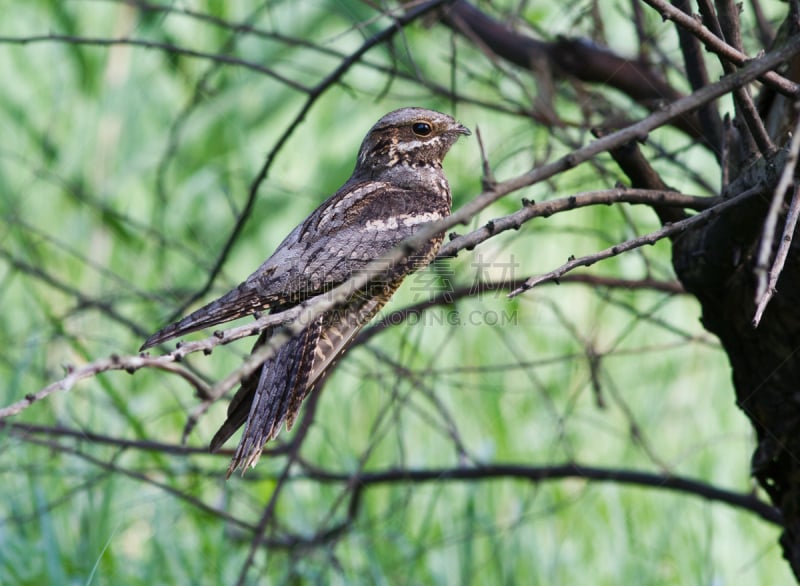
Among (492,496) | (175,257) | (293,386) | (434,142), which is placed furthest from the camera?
(175,257)

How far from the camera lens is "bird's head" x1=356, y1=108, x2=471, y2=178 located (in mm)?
3076

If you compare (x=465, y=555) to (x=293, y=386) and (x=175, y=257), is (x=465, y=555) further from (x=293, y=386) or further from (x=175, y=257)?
(x=175, y=257)

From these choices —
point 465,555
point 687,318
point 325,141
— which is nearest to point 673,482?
point 465,555

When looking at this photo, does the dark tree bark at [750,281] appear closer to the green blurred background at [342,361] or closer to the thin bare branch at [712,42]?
the thin bare branch at [712,42]

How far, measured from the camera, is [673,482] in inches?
107

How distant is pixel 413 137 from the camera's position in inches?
122

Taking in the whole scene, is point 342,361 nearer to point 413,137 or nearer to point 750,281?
point 413,137

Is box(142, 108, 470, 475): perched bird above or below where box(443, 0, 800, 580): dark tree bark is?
above

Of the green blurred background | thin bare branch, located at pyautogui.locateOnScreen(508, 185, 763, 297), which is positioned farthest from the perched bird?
thin bare branch, located at pyautogui.locateOnScreen(508, 185, 763, 297)

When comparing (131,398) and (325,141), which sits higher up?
(325,141)

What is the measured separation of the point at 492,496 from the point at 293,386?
1723 millimetres

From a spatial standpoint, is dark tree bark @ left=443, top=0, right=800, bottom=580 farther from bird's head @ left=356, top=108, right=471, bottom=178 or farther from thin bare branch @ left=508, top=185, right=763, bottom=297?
bird's head @ left=356, top=108, right=471, bottom=178

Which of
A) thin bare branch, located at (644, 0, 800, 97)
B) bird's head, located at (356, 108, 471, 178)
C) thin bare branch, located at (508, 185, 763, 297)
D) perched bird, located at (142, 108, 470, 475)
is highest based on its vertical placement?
bird's head, located at (356, 108, 471, 178)

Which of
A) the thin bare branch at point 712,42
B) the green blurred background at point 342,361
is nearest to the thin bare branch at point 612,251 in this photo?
the thin bare branch at point 712,42
